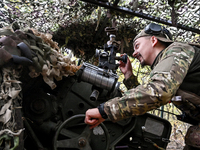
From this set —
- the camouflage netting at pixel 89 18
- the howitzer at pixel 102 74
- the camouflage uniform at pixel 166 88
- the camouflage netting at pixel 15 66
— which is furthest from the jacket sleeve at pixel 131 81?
the camouflage uniform at pixel 166 88

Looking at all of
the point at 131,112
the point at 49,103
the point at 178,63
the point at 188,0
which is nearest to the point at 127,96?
the point at 131,112

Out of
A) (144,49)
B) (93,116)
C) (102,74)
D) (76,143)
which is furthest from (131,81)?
(93,116)

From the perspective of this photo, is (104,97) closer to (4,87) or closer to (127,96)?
(127,96)

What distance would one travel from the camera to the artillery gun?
7.01 ft

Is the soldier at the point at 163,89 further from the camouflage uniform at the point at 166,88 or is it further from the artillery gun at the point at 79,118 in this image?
the artillery gun at the point at 79,118

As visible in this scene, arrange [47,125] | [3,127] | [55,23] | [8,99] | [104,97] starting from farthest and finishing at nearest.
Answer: [55,23] → [104,97] → [47,125] → [8,99] → [3,127]

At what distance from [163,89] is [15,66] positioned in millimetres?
1357

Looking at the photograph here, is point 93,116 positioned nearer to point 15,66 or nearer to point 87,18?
point 15,66

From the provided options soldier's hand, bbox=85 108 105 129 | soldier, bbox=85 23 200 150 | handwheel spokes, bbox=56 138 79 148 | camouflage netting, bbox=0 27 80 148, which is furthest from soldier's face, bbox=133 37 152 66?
handwheel spokes, bbox=56 138 79 148

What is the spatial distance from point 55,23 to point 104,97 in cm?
206

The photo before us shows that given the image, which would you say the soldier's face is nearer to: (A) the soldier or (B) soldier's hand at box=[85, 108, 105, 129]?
(A) the soldier

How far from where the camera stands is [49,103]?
234cm

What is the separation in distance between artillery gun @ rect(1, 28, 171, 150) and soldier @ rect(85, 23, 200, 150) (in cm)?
56

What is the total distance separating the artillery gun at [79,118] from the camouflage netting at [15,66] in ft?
0.24
